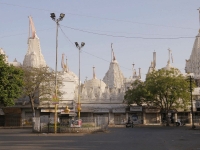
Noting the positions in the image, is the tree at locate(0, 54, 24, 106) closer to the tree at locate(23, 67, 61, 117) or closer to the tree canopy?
the tree at locate(23, 67, 61, 117)

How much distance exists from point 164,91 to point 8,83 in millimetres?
22920

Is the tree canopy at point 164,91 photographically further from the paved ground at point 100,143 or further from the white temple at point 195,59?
the white temple at point 195,59

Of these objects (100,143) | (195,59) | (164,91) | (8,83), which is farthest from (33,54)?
(100,143)

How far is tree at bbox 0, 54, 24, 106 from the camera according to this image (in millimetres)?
39088

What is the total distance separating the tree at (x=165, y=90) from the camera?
51.8m

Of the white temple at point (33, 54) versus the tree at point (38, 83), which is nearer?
the tree at point (38, 83)

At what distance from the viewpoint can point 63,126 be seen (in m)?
32.2

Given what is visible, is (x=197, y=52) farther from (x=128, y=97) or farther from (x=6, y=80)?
(x=6, y=80)

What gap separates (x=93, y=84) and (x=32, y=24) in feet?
65.1

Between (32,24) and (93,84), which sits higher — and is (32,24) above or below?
above

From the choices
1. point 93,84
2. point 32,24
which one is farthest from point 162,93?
point 32,24

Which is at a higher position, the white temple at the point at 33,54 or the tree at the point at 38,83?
the white temple at the point at 33,54

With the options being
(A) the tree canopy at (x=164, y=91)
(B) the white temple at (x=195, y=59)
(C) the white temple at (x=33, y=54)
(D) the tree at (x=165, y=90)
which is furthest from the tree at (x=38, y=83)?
(B) the white temple at (x=195, y=59)

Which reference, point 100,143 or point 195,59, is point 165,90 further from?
point 195,59
